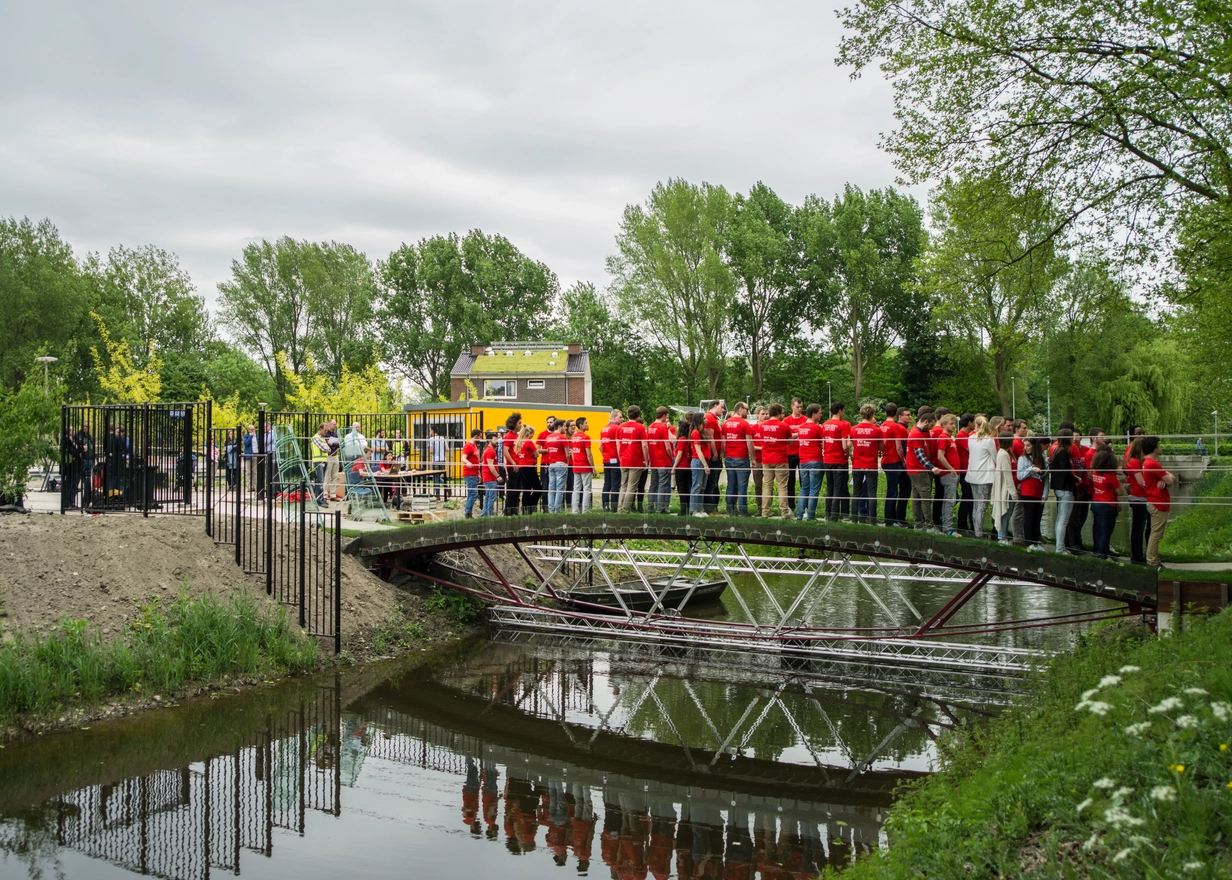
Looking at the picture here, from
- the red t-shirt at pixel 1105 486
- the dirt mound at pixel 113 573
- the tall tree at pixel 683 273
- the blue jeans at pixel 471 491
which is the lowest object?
the dirt mound at pixel 113 573

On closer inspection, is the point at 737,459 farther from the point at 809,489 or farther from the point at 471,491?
the point at 471,491

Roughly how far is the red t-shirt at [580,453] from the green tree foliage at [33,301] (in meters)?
41.6

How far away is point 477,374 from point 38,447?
136 ft

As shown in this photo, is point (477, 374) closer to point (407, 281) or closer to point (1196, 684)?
point (407, 281)

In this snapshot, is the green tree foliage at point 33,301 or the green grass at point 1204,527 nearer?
the green grass at point 1204,527

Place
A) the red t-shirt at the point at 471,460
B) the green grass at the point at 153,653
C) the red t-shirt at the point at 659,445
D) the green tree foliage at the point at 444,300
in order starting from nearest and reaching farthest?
the green grass at the point at 153,653 → the red t-shirt at the point at 659,445 → the red t-shirt at the point at 471,460 → the green tree foliage at the point at 444,300

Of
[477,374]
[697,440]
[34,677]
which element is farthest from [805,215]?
[34,677]

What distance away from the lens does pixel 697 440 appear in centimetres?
1366

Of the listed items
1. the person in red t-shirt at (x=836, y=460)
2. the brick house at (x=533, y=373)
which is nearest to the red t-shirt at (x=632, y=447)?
the person in red t-shirt at (x=836, y=460)

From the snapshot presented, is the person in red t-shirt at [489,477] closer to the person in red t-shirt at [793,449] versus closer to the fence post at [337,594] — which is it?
the fence post at [337,594]

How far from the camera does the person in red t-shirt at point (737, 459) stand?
44.3 feet

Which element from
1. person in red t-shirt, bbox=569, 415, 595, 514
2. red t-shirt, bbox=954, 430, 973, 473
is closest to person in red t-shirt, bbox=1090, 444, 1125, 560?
red t-shirt, bbox=954, 430, 973, 473

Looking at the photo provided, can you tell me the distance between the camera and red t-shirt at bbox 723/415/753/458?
13469mm

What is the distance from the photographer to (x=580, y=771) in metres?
11.2
